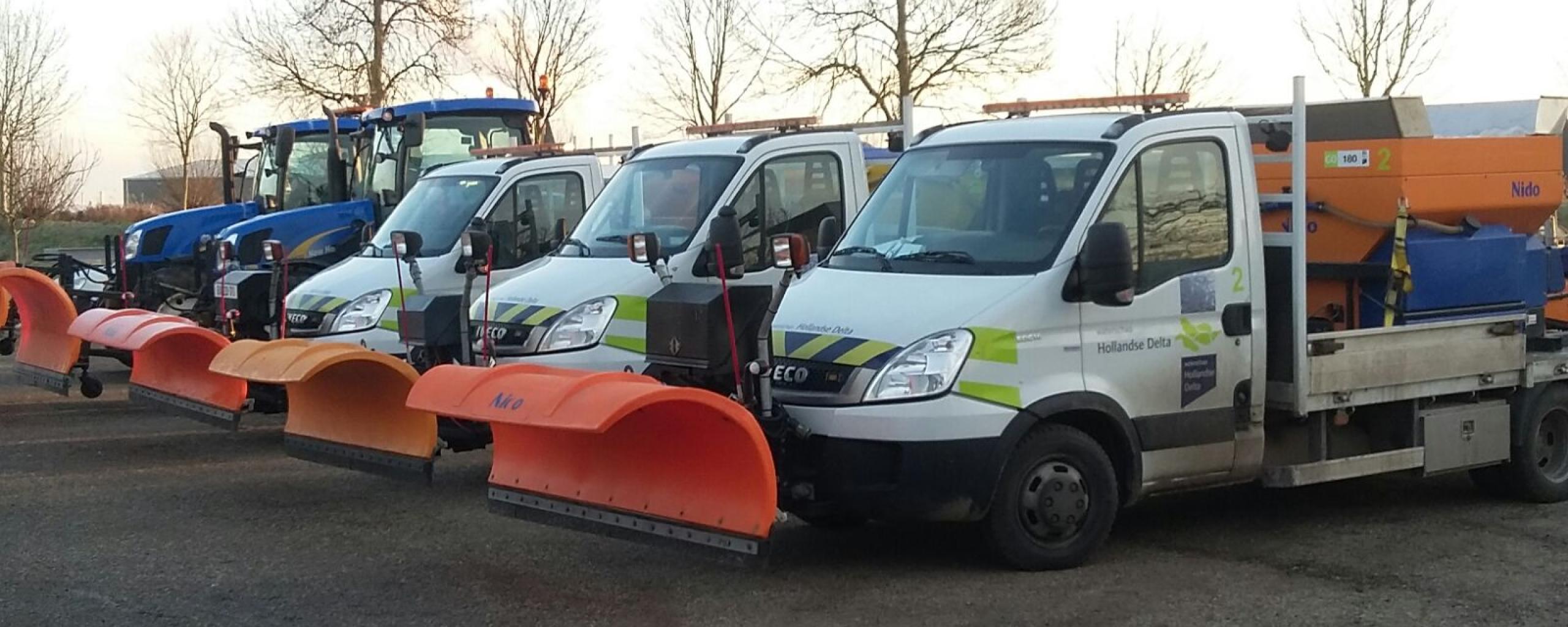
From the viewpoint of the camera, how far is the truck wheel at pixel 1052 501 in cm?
732

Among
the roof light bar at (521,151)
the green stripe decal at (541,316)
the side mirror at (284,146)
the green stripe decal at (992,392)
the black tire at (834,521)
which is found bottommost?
the black tire at (834,521)

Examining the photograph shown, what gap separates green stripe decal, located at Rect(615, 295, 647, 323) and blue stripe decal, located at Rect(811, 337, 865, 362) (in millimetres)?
2526

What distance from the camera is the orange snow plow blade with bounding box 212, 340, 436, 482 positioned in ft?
28.4

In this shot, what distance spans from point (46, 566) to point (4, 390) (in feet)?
30.1

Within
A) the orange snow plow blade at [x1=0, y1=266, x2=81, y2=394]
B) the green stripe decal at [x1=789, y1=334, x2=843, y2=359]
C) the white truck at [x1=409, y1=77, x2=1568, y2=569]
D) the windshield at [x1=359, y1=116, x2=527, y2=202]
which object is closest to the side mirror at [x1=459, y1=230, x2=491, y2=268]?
the white truck at [x1=409, y1=77, x2=1568, y2=569]

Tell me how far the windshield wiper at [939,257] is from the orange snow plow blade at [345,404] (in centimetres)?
265

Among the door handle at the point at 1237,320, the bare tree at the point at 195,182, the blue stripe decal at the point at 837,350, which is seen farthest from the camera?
the bare tree at the point at 195,182

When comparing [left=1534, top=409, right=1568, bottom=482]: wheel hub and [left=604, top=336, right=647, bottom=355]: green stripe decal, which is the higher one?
[left=604, top=336, right=647, bottom=355]: green stripe decal

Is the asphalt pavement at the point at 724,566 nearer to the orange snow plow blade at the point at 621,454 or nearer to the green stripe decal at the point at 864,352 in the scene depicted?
the orange snow plow blade at the point at 621,454

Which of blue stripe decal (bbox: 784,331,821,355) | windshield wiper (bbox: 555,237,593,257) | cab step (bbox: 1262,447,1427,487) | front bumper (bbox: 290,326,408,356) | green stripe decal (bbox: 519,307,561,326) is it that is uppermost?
windshield wiper (bbox: 555,237,593,257)

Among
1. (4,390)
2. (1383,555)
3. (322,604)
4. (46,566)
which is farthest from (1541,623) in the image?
(4,390)

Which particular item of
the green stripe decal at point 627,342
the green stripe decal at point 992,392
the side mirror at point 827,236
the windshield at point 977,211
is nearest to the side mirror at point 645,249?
the green stripe decal at point 627,342

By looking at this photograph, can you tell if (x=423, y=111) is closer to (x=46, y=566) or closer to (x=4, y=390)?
(x=4, y=390)

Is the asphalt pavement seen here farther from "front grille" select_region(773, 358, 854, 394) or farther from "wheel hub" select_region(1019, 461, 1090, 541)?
"front grille" select_region(773, 358, 854, 394)
